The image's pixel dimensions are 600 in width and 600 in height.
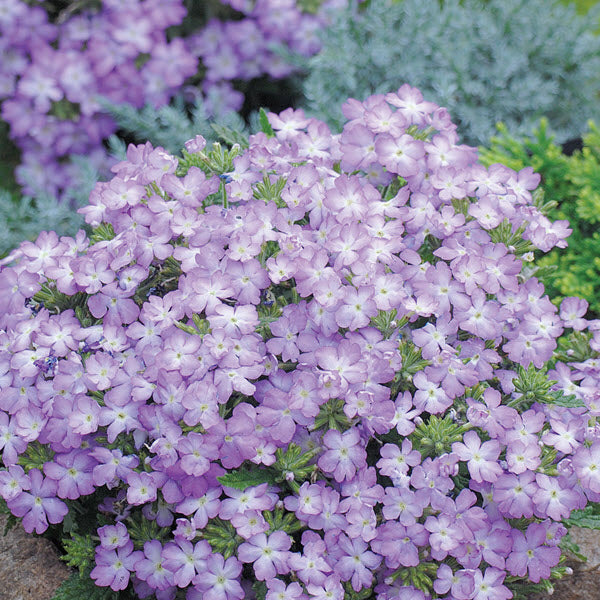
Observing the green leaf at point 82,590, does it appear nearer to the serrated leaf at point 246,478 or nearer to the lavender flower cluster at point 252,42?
the serrated leaf at point 246,478

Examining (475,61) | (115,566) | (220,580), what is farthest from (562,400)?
(475,61)

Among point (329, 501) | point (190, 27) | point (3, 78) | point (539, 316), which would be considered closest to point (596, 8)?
point (190, 27)

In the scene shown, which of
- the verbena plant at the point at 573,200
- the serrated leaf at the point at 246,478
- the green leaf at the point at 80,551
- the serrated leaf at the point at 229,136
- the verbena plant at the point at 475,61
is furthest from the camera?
the verbena plant at the point at 475,61

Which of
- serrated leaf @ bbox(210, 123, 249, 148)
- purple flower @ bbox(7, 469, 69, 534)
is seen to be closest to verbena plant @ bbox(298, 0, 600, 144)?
serrated leaf @ bbox(210, 123, 249, 148)

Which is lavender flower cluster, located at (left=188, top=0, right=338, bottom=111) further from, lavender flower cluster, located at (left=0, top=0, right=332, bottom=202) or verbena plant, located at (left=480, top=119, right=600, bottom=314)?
verbena plant, located at (left=480, top=119, right=600, bottom=314)

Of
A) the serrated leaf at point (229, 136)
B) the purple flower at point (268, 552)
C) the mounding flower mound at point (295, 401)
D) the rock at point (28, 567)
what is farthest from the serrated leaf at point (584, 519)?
the serrated leaf at point (229, 136)

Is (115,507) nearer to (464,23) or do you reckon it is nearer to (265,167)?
(265,167)

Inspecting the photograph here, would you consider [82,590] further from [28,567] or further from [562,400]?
[562,400]
